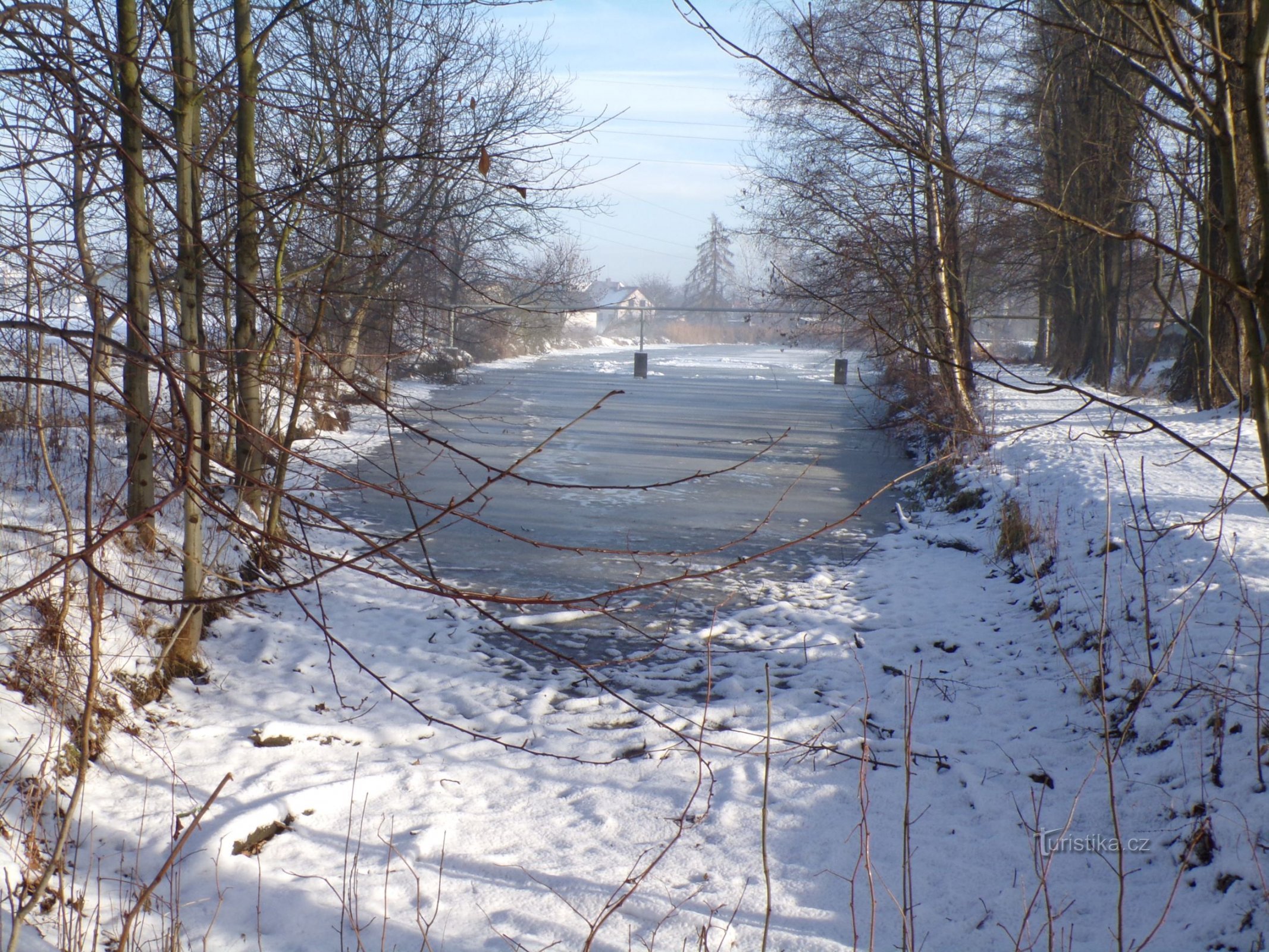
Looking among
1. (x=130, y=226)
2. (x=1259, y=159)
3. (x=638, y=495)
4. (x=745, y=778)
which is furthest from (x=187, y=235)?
(x=638, y=495)

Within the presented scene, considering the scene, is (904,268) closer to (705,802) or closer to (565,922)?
(705,802)

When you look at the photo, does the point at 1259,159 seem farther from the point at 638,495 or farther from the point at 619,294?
the point at 619,294

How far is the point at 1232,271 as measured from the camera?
1.75 m

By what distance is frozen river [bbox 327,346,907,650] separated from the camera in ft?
24.6

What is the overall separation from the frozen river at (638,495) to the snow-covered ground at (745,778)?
84cm

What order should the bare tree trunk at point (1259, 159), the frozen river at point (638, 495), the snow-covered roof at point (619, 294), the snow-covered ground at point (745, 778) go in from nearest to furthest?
the bare tree trunk at point (1259, 159) → the snow-covered ground at point (745, 778) → the frozen river at point (638, 495) → the snow-covered roof at point (619, 294)

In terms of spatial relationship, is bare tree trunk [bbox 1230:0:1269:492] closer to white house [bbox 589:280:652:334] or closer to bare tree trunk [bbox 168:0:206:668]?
bare tree trunk [bbox 168:0:206:668]

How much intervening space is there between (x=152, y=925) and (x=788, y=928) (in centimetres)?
235

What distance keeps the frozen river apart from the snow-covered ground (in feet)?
2.75

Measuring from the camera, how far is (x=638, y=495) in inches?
472

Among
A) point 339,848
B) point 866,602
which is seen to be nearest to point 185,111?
point 339,848
